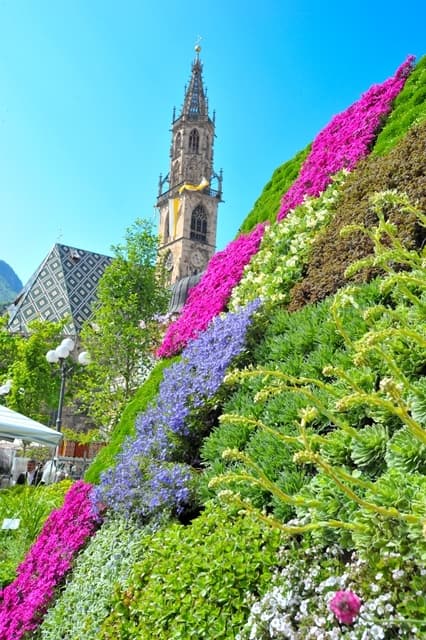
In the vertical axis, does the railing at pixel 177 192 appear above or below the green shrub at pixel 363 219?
above

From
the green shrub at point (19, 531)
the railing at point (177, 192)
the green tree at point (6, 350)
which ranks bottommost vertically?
the green shrub at point (19, 531)

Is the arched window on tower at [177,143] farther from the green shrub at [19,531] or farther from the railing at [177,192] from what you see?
the green shrub at [19,531]

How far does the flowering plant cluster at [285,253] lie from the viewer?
603cm

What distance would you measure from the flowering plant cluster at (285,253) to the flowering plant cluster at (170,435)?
1.78ft

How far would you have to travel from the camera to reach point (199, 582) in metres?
2.73

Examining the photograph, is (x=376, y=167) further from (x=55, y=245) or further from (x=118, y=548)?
(x=55, y=245)

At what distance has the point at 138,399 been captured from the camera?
Result: 24.2 ft

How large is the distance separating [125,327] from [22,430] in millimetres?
13474

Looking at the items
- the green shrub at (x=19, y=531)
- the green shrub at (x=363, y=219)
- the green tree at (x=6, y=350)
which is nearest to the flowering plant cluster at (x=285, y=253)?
the green shrub at (x=363, y=219)

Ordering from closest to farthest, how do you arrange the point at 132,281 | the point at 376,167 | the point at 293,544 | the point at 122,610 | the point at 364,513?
the point at 364,513 < the point at 293,544 < the point at 122,610 < the point at 376,167 < the point at 132,281

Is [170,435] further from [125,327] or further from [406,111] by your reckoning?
[125,327]

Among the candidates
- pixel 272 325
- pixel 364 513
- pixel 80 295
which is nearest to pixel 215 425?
pixel 272 325

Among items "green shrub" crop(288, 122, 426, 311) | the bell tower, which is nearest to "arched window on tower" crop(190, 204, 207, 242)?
the bell tower

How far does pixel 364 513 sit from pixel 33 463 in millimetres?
29893
